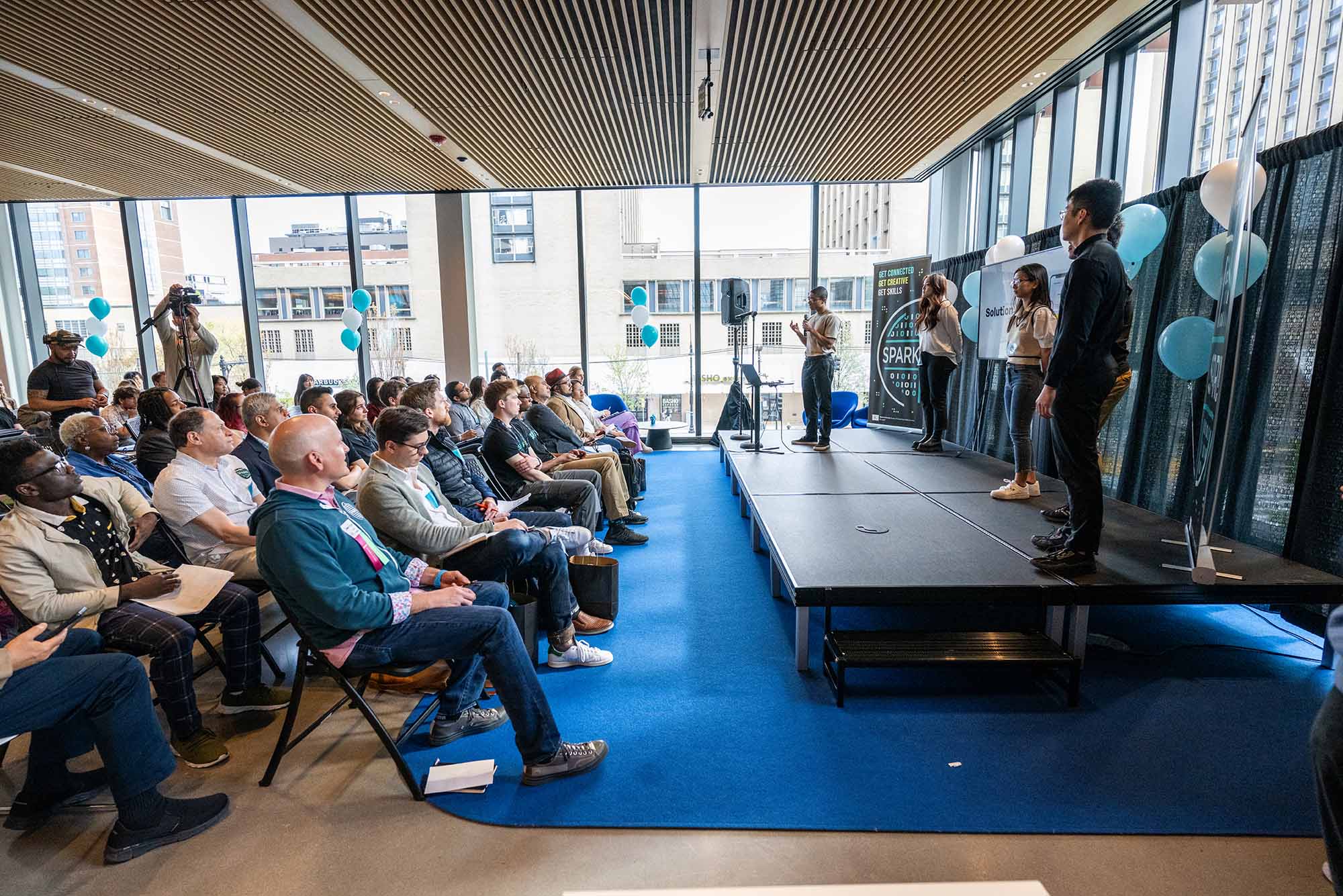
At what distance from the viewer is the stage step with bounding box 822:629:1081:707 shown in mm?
2482

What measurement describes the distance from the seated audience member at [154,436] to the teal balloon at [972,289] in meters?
6.14

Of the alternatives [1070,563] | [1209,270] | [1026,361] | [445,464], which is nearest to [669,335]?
[1026,361]

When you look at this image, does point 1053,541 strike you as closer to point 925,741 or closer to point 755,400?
point 925,741

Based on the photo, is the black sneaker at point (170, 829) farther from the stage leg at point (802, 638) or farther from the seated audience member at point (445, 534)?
the stage leg at point (802, 638)

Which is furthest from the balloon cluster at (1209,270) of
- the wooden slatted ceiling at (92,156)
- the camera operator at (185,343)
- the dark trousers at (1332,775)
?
the wooden slatted ceiling at (92,156)

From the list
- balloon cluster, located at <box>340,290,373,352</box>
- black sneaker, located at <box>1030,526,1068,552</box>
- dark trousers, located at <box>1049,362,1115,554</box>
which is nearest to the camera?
dark trousers, located at <box>1049,362,1115,554</box>

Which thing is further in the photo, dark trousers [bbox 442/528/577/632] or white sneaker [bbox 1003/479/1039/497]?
white sneaker [bbox 1003/479/1039/497]

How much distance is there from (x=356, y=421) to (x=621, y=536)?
1934 mm

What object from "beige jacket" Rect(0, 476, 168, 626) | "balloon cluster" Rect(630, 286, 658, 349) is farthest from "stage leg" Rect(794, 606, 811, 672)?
"balloon cluster" Rect(630, 286, 658, 349)

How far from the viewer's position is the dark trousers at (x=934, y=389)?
5.54 metres

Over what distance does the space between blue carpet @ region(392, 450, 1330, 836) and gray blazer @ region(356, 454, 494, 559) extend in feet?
2.44

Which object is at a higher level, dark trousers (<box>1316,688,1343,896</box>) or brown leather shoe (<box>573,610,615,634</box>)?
dark trousers (<box>1316,688,1343,896</box>)

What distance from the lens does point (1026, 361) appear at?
4.01 metres

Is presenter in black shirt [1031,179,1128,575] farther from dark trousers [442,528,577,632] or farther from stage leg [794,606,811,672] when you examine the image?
dark trousers [442,528,577,632]
